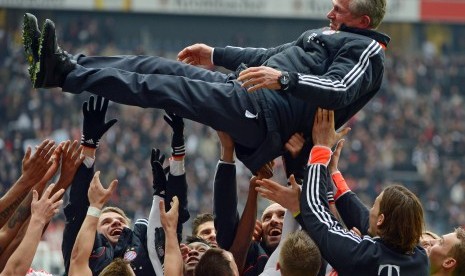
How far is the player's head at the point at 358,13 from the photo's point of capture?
596cm

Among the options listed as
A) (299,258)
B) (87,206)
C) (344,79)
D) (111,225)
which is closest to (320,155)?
(344,79)

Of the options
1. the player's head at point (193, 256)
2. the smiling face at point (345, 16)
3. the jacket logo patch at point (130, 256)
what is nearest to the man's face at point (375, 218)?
the smiling face at point (345, 16)

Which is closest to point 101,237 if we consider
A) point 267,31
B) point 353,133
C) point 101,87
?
point 101,87

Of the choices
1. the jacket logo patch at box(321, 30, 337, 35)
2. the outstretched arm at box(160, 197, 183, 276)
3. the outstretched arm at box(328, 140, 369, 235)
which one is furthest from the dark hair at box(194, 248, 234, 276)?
the jacket logo patch at box(321, 30, 337, 35)

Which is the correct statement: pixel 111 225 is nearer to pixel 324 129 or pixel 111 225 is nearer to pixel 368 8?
pixel 324 129

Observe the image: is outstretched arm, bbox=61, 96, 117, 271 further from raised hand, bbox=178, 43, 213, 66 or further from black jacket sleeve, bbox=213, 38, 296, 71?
black jacket sleeve, bbox=213, 38, 296, 71

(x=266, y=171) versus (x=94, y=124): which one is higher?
(x=94, y=124)

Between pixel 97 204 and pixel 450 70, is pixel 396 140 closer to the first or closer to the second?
pixel 450 70

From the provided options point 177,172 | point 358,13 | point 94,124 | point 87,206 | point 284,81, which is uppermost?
point 358,13

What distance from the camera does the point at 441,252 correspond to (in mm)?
5660

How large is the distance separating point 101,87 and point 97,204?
0.63m

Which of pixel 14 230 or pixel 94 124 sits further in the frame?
pixel 94 124

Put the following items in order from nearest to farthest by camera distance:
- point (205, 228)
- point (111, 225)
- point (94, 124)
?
point (94, 124) < point (111, 225) < point (205, 228)

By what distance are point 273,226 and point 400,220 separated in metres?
1.81
